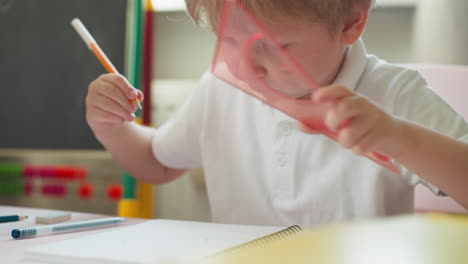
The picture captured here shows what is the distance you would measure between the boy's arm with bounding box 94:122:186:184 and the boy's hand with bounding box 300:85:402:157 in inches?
16.6

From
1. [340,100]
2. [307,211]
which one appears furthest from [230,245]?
[307,211]

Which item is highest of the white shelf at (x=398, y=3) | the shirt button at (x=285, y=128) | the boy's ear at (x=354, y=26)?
the white shelf at (x=398, y=3)

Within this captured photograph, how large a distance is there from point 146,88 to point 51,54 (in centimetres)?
28

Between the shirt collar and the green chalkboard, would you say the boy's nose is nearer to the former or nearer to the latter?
the shirt collar

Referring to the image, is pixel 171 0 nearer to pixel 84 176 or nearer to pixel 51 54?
pixel 51 54

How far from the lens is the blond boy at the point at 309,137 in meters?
0.54

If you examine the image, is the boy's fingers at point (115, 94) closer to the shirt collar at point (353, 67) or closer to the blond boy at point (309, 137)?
the blond boy at point (309, 137)

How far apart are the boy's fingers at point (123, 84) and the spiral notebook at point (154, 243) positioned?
8.3 inches

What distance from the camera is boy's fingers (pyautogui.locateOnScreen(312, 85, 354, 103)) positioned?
1.56 feet

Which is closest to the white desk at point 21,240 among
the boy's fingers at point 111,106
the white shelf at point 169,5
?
the boy's fingers at point 111,106

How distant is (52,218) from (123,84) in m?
0.20

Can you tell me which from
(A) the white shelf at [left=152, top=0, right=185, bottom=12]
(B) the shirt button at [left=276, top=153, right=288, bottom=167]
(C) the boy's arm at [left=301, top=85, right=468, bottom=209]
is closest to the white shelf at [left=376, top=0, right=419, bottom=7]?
(A) the white shelf at [left=152, top=0, right=185, bottom=12]

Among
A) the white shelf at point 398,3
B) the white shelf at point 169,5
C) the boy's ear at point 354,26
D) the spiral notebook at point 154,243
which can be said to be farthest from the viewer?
the white shelf at point 169,5

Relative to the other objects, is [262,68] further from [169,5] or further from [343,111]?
[169,5]
